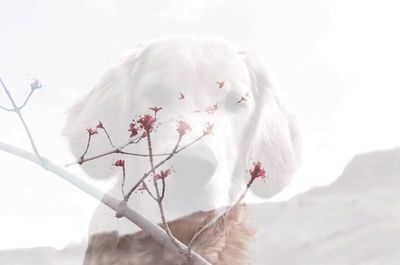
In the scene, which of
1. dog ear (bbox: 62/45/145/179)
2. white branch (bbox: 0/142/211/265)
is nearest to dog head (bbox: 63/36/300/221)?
dog ear (bbox: 62/45/145/179)

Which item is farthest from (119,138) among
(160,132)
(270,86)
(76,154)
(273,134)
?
(270,86)

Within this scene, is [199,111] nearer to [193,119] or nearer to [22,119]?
[193,119]

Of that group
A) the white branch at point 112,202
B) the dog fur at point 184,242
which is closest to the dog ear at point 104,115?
the dog fur at point 184,242

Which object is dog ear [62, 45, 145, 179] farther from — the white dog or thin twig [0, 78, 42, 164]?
thin twig [0, 78, 42, 164]

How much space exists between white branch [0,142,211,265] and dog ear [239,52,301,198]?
81 cm

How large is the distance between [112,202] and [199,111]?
2.29 ft

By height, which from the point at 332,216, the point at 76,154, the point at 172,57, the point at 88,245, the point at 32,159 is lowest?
the point at 332,216

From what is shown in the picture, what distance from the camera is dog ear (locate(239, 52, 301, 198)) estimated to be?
1.57 meters

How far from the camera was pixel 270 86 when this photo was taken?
6.23 ft

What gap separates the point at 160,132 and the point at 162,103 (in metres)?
0.24

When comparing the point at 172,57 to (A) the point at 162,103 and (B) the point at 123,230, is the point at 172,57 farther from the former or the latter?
(B) the point at 123,230

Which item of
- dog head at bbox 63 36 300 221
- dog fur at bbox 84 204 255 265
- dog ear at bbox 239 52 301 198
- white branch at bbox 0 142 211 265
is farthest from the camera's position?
dog ear at bbox 239 52 301 198

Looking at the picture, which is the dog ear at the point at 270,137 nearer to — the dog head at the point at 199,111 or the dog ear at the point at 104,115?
→ the dog head at the point at 199,111

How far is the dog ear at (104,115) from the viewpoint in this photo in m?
1.39
